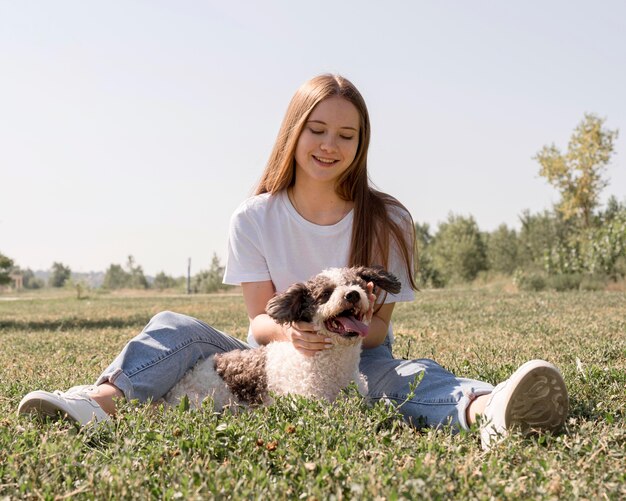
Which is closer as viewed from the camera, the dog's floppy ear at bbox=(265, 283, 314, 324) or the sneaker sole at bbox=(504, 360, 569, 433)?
the sneaker sole at bbox=(504, 360, 569, 433)

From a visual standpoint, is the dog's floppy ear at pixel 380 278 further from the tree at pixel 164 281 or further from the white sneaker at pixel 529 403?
the tree at pixel 164 281

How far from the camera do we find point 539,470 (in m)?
2.66

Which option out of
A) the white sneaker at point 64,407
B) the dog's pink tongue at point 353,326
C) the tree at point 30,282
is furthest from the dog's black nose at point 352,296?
the tree at point 30,282

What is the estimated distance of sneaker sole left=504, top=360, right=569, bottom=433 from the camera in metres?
3.25

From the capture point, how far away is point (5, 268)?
15.0m

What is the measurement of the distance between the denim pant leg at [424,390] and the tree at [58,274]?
57363 millimetres

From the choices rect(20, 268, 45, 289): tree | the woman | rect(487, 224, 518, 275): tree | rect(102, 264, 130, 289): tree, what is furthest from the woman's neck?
rect(20, 268, 45, 289): tree

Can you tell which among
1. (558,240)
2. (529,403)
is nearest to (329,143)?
(529,403)

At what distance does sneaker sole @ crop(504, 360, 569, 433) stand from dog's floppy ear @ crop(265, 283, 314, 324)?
46.7 inches

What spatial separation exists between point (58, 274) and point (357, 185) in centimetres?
5784

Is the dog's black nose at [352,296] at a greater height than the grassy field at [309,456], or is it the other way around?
the dog's black nose at [352,296]

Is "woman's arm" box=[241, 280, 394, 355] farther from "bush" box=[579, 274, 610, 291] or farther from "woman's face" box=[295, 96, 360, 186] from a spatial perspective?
"bush" box=[579, 274, 610, 291]

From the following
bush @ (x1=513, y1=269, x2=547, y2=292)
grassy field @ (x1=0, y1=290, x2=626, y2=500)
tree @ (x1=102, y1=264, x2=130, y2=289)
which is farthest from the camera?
tree @ (x1=102, y1=264, x2=130, y2=289)

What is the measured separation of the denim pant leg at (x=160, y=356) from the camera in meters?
4.03
